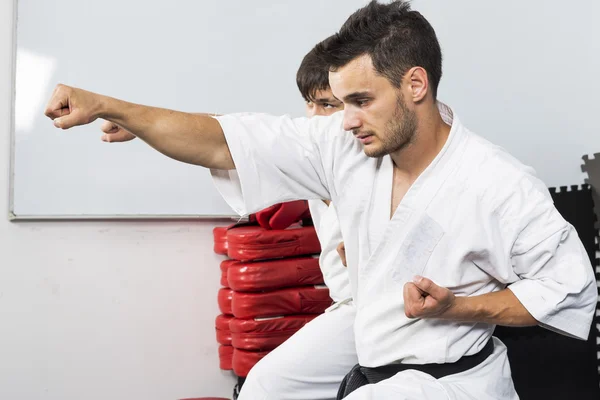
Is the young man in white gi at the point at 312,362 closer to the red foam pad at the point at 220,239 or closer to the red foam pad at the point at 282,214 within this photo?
the red foam pad at the point at 282,214

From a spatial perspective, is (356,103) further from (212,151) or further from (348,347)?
(348,347)

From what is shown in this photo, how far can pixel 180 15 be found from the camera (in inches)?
132

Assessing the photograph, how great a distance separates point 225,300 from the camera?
3.27 m

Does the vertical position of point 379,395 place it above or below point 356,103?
below

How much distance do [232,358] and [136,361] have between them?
0.48m

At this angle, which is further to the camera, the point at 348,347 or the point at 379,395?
the point at 348,347

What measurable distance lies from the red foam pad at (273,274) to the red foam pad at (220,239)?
12 cm

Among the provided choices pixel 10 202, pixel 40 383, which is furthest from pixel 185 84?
pixel 40 383

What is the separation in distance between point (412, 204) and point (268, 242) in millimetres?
1345

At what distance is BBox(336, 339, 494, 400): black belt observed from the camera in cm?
180

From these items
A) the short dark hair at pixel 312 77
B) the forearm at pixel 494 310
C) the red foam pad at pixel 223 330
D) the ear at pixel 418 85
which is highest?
the short dark hair at pixel 312 77

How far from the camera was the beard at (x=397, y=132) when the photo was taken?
1.80 m

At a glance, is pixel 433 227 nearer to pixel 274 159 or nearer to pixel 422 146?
pixel 422 146

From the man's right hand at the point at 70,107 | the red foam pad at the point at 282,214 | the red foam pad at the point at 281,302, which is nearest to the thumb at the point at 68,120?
the man's right hand at the point at 70,107
